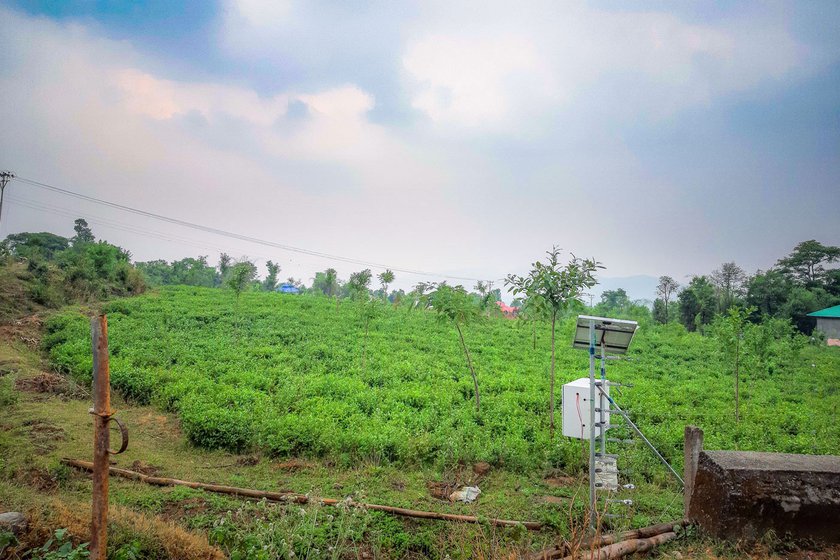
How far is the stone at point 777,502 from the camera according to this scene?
5.04 meters

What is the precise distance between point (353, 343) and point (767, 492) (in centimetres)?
1489

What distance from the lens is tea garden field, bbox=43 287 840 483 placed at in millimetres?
9234

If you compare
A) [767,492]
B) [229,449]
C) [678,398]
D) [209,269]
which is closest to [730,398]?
[678,398]

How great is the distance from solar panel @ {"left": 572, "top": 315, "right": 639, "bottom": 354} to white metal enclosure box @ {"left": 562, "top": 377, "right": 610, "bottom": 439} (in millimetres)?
1253

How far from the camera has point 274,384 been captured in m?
13.0

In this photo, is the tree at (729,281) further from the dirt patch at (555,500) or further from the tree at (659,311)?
the dirt patch at (555,500)

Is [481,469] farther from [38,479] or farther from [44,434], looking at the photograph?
[44,434]

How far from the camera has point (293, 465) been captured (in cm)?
859

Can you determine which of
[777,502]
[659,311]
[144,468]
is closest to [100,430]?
[144,468]

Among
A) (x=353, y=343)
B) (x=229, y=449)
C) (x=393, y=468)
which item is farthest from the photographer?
(x=353, y=343)

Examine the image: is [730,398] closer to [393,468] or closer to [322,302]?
[393,468]

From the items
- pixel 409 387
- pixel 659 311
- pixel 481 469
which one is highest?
pixel 659 311

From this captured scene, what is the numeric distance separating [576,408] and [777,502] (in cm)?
348

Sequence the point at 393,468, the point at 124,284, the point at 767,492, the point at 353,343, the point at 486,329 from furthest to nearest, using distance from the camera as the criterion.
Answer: the point at 124,284, the point at 486,329, the point at 353,343, the point at 393,468, the point at 767,492
